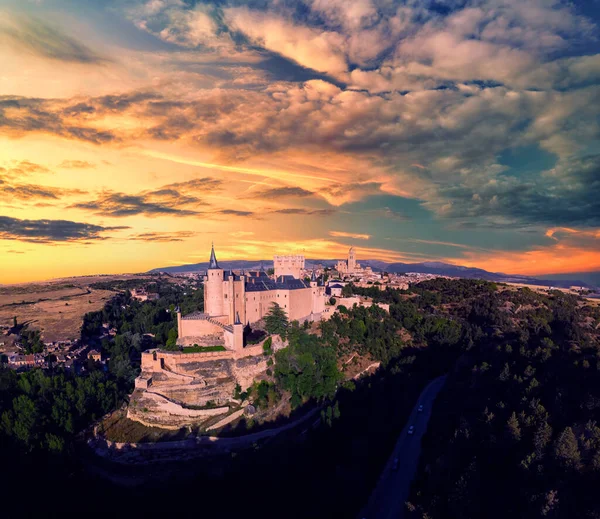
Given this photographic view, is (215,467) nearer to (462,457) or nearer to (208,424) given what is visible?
(208,424)

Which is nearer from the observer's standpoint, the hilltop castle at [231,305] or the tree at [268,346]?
the tree at [268,346]

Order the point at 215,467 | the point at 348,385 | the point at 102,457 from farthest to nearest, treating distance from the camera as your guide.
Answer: the point at 348,385, the point at 102,457, the point at 215,467

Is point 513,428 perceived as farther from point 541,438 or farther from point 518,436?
point 541,438

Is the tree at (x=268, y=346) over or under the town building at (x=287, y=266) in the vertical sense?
under

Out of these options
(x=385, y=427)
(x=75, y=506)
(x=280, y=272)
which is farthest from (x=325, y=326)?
(x=75, y=506)

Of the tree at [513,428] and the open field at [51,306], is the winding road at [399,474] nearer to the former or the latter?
the tree at [513,428]

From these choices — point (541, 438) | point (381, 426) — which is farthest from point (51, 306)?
point (541, 438)

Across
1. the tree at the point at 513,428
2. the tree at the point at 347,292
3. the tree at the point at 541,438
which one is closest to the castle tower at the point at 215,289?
the tree at the point at 347,292
